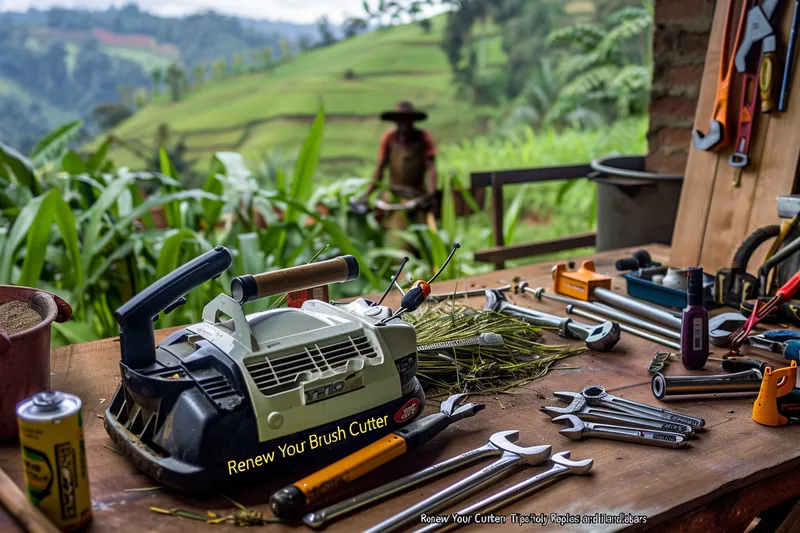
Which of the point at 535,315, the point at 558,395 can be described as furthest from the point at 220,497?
the point at 535,315

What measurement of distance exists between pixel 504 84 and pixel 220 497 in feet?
20.8

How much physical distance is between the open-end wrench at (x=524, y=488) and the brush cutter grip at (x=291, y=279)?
424mm

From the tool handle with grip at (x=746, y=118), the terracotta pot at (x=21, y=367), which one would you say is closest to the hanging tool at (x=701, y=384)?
the tool handle with grip at (x=746, y=118)

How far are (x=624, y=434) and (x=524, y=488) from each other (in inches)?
9.3

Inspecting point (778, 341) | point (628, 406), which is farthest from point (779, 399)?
point (778, 341)

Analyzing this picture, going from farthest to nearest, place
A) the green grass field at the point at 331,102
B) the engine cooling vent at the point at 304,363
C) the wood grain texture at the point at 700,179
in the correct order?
1. the green grass field at the point at 331,102
2. the wood grain texture at the point at 700,179
3. the engine cooling vent at the point at 304,363

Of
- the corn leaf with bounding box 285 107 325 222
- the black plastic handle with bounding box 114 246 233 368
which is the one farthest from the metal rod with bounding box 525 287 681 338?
the corn leaf with bounding box 285 107 325 222

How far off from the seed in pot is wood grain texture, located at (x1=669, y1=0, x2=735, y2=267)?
5.79 feet

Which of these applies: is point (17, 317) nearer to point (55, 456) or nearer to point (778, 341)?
point (55, 456)

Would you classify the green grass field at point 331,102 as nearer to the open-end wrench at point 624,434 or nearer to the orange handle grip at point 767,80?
the orange handle grip at point 767,80

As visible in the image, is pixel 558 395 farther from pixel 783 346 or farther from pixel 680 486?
pixel 783 346

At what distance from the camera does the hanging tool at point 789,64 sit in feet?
6.05

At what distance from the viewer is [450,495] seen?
996mm

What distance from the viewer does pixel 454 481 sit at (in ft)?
3.45
